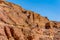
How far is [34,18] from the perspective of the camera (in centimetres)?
10444

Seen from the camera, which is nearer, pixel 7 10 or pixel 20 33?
pixel 20 33

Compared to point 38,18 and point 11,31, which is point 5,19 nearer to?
Answer: point 11,31

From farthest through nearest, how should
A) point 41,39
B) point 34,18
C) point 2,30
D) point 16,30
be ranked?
point 34,18
point 41,39
point 16,30
point 2,30

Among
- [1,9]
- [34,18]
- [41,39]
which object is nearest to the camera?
[41,39]

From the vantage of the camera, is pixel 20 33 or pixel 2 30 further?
pixel 20 33

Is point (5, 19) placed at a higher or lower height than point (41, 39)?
higher

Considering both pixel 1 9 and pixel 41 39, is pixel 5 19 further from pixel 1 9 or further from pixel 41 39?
pixel 41 39

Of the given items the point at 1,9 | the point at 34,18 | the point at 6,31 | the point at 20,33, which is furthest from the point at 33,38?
the point at 34,18

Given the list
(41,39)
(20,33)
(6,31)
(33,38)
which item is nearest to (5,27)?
(6,31)

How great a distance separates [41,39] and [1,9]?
1164 centimetres

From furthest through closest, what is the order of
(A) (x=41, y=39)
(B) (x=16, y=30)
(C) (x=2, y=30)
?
(A) (x=41, y=39), (B) (x=16, y=30), (C) (x=2, y=30)

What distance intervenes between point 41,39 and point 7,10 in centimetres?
1184

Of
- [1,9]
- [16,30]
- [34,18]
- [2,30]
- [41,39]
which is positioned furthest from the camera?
[34,18]

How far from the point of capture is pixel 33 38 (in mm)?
47688
